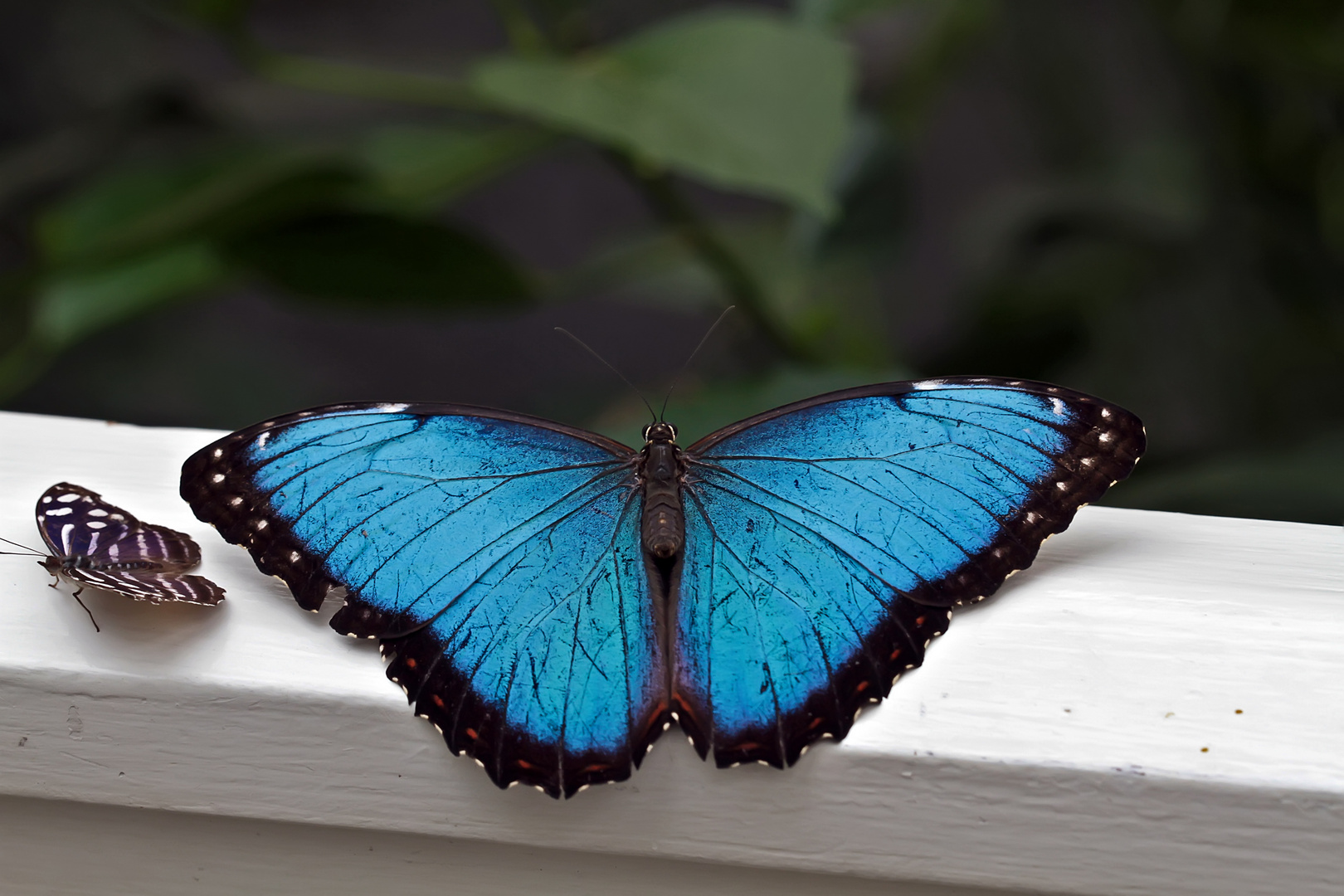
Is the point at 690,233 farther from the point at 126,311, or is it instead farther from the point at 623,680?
the point at 623,680

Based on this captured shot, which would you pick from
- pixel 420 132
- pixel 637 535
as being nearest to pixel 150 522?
pixel 637 535

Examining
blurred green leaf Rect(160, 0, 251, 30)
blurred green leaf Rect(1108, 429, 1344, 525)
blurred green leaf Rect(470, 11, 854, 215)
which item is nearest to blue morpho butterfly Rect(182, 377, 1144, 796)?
blurred green leaf Rect(470, 11, 854, 215)

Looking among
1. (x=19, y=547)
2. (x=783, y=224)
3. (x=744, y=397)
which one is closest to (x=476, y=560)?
(x=19, y=547)

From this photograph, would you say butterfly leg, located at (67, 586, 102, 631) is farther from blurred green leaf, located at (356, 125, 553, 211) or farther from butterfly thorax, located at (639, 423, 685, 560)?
blurred green leaf, located at (356, 125, 553, 211)

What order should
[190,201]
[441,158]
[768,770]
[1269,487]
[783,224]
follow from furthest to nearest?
[783,224]
[441,158]
[190,201]
[1269,487]
[768,770]

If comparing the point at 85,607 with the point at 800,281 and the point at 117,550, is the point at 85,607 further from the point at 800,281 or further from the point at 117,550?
the point at 800,281

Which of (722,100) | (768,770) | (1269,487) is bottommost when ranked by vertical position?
(768,770)
